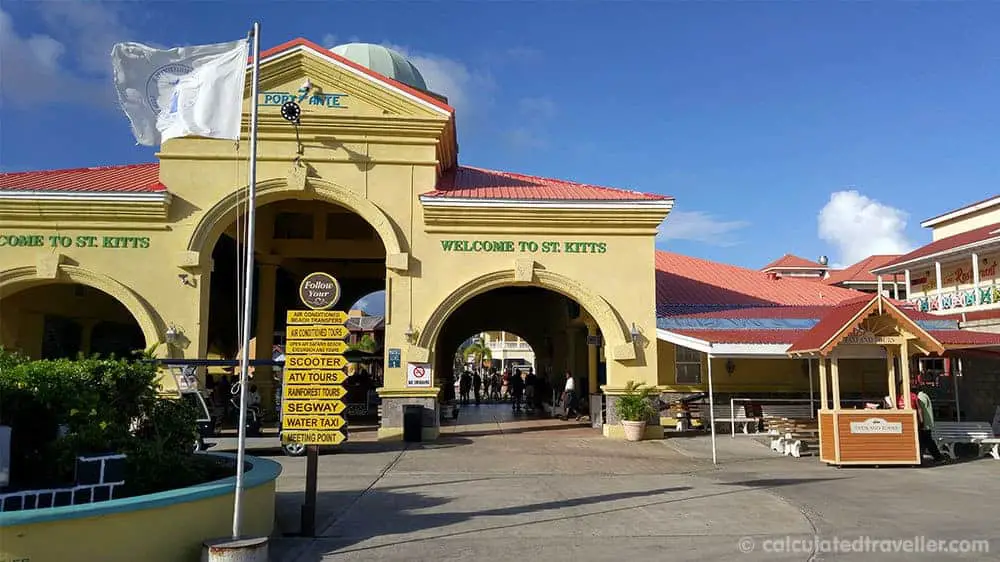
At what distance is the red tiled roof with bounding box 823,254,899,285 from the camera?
37562mm

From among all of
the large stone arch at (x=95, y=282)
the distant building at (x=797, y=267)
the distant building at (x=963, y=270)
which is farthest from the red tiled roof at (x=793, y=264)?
the large stone arch at (x=95, y=282)

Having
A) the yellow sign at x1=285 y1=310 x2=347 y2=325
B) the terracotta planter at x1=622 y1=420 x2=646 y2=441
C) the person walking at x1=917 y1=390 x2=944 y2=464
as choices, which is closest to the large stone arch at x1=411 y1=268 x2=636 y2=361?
the terracotta planter at x1=622 y1=420 x2=646 y2=441

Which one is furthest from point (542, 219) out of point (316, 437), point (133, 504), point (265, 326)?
point (133, 504)

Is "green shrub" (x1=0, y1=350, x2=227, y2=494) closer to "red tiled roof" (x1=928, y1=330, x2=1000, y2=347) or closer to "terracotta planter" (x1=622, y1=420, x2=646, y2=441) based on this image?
"terracotta planter" (x1=622, y1=420, x2=646, y2=441)

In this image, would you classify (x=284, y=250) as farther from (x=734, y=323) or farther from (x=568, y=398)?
(x=734, y=323)

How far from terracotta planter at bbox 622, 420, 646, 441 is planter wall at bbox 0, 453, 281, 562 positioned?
11.3 metres

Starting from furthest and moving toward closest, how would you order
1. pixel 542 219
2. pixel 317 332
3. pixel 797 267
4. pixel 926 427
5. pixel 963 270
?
pixel 797 267 → pixel 963 270 → pixel 542 219 → pixel 926 427 → pixel 317 332

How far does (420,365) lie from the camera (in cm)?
1767

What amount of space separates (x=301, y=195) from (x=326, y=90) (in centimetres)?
272

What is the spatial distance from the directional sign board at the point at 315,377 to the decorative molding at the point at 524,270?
9930mm

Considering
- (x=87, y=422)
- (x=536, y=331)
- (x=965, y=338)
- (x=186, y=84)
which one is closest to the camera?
(x=87, y=422)

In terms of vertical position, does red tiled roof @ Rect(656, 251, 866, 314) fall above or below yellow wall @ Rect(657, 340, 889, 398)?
above

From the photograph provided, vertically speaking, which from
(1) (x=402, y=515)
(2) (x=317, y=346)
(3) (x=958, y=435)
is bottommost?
(1) (x=402, y=515)

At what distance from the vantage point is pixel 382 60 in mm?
27281
